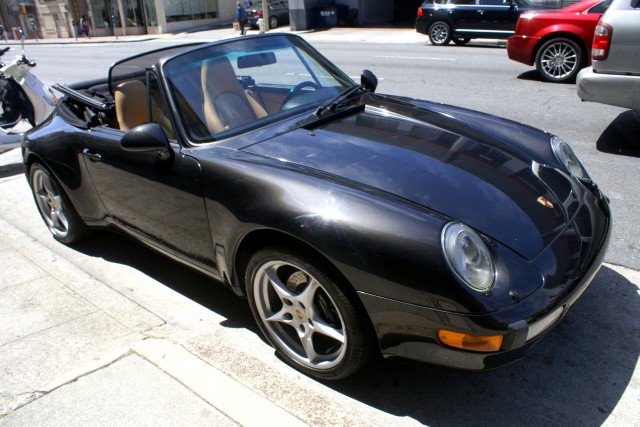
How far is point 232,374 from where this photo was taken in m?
2.69

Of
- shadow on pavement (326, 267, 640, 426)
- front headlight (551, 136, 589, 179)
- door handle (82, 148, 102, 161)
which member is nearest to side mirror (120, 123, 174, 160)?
door handle (82, 148, 102, 161)

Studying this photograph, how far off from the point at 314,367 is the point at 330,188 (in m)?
0.87

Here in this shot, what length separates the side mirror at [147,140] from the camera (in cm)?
284

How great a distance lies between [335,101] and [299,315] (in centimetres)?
146

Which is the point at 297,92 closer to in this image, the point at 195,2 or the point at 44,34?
the point at 195,2

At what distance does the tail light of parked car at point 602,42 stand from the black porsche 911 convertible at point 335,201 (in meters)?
3.05

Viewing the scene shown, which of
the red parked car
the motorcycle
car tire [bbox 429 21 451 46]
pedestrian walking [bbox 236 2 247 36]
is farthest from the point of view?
pedestrian walking [bbox 236 2 247 36]

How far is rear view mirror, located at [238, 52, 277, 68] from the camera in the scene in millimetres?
3467

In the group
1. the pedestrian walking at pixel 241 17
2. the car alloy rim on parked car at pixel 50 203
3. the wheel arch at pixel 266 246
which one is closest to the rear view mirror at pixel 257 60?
the wheel arch at pixel 266 246

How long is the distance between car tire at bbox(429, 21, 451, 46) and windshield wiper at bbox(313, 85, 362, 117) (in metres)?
13.7

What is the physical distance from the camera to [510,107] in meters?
7.70

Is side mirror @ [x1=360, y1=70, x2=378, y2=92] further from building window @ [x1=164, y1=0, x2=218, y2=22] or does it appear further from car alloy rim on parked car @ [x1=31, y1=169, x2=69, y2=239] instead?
building window @ [x1=164, y1=0, x2=218, y2=22]

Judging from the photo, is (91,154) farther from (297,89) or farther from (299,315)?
(299,315)

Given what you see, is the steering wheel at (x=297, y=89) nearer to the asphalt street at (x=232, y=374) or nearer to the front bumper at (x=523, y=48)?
the asphalt street at (x=232, y=374)
